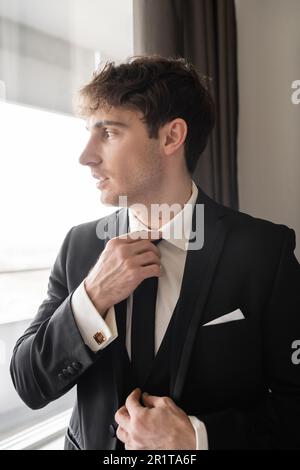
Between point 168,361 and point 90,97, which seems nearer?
point 168,361

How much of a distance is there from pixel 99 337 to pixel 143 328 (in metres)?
0.12

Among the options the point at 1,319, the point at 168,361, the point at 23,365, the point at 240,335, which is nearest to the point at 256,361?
the point at 240,335

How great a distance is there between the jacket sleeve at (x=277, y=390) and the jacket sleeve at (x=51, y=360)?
312mm

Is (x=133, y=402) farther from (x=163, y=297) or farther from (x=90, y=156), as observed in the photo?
(x=90, y=156)

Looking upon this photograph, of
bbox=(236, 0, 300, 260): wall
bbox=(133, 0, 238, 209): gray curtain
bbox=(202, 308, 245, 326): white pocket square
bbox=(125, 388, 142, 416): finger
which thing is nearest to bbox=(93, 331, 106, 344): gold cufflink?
bbox=(125, 388, 142, 416): finger

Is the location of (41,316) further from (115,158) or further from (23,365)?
(115,158)

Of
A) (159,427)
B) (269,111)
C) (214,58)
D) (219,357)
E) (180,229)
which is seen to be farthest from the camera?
(269,111)

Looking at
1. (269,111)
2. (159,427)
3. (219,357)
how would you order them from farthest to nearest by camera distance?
(269,111)
(219,357)
(159,427)

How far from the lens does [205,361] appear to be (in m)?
0.93

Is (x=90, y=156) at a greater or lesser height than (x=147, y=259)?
greater

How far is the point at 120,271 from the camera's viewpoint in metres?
0.91

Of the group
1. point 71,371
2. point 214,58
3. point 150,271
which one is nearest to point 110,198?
point 150,271

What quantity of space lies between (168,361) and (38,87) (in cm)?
103

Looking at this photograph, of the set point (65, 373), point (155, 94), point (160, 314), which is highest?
point (155, 94)
